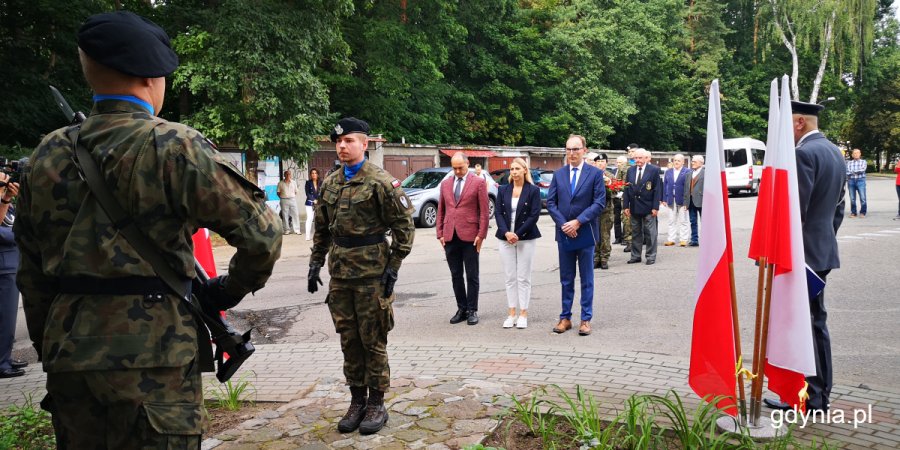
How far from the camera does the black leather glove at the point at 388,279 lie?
14.4 feet

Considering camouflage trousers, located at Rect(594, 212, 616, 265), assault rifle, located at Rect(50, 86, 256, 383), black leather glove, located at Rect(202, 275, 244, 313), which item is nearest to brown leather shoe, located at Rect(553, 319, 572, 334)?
camouflage trousers, located at Rect(594, 212, 616, 265)

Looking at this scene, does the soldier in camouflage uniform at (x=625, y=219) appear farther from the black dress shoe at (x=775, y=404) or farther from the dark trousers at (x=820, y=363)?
the dark trousers at (x=820, y=363)

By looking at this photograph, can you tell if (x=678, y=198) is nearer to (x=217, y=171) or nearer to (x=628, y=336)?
(x=628, y=336)

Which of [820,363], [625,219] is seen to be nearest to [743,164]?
[625,219]

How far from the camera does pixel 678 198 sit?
1395 centimetres

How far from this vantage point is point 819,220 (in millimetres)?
4488

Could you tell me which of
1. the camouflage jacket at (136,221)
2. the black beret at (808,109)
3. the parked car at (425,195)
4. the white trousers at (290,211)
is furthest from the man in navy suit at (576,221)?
the white trousers at (290,211)

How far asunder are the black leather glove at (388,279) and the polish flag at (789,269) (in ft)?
7.65

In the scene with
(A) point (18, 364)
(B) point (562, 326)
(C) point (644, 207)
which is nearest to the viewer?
(A) point (18, 364)

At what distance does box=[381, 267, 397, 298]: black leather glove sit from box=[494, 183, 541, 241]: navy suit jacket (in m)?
3.17

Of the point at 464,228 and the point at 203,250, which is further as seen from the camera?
the point at 464,228

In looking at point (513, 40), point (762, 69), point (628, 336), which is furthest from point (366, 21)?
point (762, 69)

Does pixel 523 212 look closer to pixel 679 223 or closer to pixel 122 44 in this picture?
pixel 122 44

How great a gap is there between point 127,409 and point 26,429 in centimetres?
293
